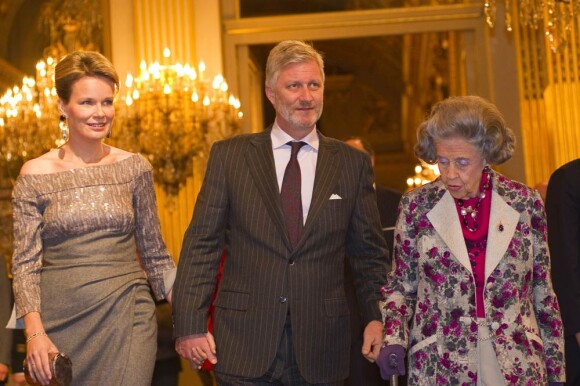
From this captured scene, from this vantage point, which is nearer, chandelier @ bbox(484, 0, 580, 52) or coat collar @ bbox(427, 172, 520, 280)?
coat collar @ bbox(427, 172, 520, 280)

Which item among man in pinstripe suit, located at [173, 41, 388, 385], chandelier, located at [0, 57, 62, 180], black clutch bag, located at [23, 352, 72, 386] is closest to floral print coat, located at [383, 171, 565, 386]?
man in pinstripe suit, located at [173, 41, 388, 385]

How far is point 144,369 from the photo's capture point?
3.95 meters

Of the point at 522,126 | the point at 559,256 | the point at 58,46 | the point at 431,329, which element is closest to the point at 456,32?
the point at 522,126

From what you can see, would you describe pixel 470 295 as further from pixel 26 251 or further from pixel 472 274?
pixel 26 251

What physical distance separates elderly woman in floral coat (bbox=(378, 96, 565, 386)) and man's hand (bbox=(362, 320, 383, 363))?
160 millimetres

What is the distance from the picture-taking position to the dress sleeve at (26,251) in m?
3.89

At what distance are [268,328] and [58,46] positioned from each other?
337 inches

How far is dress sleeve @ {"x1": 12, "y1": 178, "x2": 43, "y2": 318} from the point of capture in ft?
12.8

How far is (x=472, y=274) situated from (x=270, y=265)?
78 centimetres

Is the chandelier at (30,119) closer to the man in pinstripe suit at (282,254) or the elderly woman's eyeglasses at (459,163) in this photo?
the man in pinstripe suit at (282,254)

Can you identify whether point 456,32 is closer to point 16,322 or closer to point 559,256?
point 559,256

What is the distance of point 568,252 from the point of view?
13.7 ft

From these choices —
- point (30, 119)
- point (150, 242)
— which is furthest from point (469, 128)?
point (30, 119)

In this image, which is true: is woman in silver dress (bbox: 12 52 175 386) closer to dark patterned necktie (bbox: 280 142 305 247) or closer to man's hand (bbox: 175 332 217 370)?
man's hand (bbox: 175 332 217 370)
